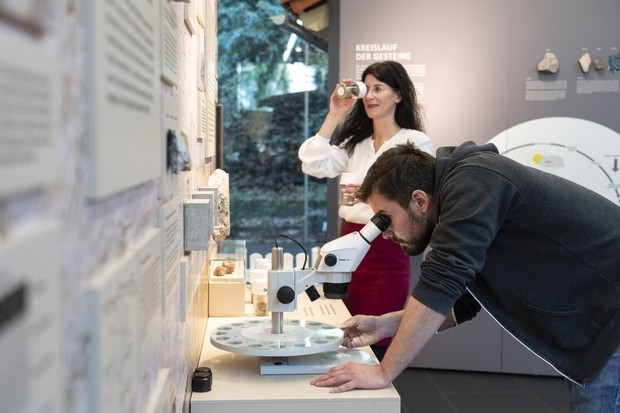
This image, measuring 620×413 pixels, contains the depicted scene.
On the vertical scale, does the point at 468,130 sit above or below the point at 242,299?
above

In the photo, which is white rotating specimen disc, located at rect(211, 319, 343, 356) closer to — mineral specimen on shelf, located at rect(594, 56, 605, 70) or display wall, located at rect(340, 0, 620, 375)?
display wall, located at rect(340, 0, 620, 375)

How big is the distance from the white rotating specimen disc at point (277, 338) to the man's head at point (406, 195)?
36 centimetres

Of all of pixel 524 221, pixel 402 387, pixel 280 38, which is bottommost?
pixel 402 387

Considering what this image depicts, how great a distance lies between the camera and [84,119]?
622 mm

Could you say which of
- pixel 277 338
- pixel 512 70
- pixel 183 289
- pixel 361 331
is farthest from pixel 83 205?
pixel 512 70

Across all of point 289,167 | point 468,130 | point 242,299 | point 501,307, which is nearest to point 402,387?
point 468,130

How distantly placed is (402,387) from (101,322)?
396 centimetres

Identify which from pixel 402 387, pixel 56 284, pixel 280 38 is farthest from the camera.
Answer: pixel 280 38

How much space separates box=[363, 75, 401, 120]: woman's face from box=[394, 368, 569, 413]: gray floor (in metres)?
1.76

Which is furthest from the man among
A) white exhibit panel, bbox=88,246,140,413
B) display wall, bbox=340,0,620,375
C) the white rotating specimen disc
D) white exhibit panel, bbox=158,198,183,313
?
display wall, bbox=340,0,620,375

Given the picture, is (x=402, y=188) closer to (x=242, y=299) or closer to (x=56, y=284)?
(x=242, y=299)

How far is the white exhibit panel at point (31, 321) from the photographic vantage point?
1.35 ft

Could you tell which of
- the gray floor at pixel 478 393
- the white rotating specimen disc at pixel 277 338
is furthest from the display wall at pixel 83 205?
the gray floor at pixel 478 393

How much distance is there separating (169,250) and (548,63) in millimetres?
3812
